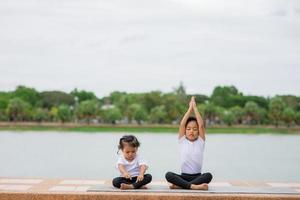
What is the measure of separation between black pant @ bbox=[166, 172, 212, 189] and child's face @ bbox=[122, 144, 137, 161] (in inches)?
15.6

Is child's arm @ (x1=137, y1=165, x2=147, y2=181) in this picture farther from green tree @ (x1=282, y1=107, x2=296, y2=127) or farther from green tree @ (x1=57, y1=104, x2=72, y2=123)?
green tree @ (x1=57, y1=104, x2=72, y2=123)

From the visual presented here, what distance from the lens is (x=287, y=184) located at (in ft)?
26.0

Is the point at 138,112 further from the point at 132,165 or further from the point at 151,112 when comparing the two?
the point at 132,165

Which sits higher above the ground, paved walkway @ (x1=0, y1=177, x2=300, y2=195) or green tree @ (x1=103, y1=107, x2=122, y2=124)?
green tree @ (x1=103, y1=107, x2=122, y2=124)

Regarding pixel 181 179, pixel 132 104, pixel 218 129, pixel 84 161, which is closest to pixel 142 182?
pixel 181 179

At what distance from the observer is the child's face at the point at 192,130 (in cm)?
586

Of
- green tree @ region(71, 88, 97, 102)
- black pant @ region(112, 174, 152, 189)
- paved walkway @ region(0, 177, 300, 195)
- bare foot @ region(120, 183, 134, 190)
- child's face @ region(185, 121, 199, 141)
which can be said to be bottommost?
paved walkway @ region(0, 177, 300, 195)

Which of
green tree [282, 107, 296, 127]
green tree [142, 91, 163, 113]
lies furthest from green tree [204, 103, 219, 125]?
green tree [282, 107, 296, 127]

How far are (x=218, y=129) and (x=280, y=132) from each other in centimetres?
540

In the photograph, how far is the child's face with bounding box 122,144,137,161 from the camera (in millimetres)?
5710

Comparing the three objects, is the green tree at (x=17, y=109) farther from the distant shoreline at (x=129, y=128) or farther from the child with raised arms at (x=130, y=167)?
the child with raised arms at (x=130, y=167)

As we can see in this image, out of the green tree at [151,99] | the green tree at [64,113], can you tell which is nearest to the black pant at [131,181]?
the green tree at [64,113]

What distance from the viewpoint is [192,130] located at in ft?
19.2

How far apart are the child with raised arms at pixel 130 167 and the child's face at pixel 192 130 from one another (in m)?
0.54
